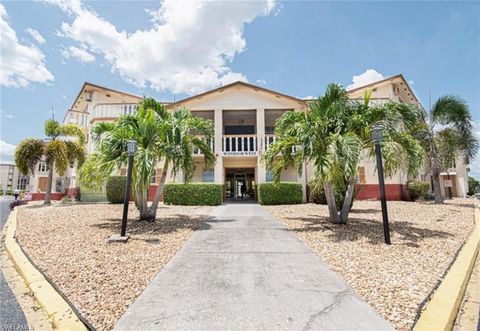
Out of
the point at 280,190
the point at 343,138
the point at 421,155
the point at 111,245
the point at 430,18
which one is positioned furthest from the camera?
the point at 280,190

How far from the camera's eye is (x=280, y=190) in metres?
14.6

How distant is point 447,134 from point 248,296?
18.0 metres

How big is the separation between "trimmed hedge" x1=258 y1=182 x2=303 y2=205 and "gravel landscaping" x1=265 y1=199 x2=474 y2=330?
6.17m

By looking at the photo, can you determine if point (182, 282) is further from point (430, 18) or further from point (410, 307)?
point (430, 18)

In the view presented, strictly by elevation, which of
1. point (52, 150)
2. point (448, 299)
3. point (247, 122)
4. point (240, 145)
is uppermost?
point (247, 122)

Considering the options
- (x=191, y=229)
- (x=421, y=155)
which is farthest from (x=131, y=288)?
(x=421, y=155)

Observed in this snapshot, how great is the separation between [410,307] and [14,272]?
235 inches

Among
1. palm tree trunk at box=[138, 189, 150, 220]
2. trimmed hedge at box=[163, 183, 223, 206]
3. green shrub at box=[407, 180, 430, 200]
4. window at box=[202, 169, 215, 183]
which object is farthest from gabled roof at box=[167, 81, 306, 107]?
palm tree trunk at box=[138, 189, 150, 220]

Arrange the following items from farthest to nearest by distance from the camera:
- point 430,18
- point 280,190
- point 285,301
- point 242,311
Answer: point 280,190, point 430,18, point 285,301, point 242,311

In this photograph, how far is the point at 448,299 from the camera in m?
3.03

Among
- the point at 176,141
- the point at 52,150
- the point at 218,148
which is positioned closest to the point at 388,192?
the point at 218,148

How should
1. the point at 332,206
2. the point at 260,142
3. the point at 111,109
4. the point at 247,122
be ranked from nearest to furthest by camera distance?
the point at 332,206
the point at 260,142
the point at 111,109
the point at 247,122

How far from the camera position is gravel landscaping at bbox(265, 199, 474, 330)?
3057 mm

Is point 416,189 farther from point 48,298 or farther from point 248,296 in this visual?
point 48,298
